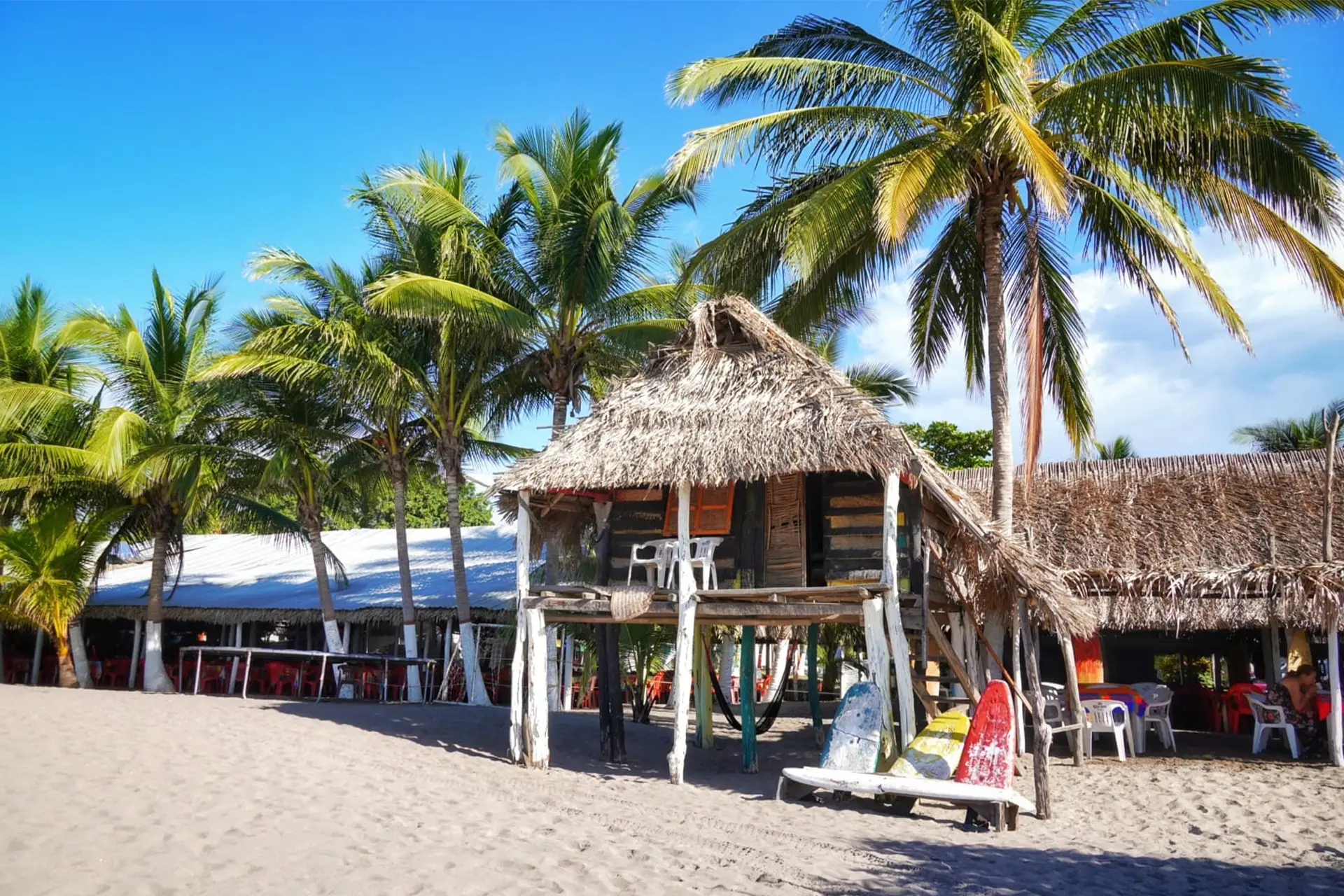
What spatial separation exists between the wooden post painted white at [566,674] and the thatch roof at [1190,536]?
823 cm

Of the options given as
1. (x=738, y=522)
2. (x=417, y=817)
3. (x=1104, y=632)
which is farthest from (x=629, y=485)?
(x=1104, y=632)

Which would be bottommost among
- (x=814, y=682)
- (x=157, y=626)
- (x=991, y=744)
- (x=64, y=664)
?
(x=64, y=664)

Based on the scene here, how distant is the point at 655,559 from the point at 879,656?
2644 millimetres

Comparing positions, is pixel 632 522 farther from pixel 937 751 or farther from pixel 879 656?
pixel 937 751

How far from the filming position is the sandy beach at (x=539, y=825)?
21.4ft

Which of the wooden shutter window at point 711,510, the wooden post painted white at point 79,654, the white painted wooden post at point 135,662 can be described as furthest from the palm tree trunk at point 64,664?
the wooden shutter window at point 711,510

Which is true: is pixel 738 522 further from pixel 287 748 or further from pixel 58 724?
pixel 58 724

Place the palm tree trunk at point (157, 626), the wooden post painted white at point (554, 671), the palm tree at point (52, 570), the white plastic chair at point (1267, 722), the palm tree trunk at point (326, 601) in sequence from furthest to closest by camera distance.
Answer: the palm tree trunk at point (157, 626) < the palm tree at point (52, 570) < the palm tree trunk at point (326, 601) < the wooden post painted white at point (554, 671) < the white plastic chair at point (1267, 722)

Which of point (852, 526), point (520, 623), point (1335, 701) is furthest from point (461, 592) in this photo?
point (1335, 701)

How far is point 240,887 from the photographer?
609 cm

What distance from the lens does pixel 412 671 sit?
18.7m

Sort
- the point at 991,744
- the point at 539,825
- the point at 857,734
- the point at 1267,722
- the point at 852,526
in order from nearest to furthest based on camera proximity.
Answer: the point at 539,825
the point at 991,744
the point at 857,734
the point at 852,526
the point at 1267,722

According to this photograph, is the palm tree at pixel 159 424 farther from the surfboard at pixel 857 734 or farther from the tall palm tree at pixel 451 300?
the surfboard at pixel 857 734

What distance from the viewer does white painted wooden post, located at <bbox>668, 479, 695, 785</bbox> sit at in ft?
34.7
